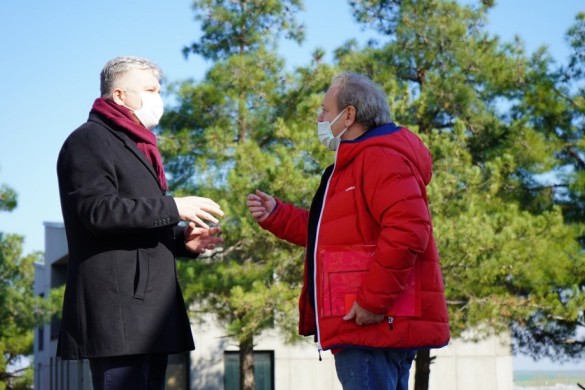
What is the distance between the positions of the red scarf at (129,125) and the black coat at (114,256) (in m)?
0.04

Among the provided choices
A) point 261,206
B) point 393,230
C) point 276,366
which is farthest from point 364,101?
point 276,366

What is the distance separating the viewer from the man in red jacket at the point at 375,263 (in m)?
3.05

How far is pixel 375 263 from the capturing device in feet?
10.0

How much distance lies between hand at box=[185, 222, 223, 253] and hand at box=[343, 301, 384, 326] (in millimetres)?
627

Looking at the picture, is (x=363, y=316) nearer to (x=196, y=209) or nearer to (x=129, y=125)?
(x=196, y=209)

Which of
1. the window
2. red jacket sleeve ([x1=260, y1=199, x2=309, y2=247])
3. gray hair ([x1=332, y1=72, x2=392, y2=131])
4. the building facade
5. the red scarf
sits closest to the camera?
the red scarf

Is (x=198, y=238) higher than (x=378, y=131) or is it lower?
lower

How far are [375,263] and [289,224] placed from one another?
776mm

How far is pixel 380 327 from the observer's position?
308cm

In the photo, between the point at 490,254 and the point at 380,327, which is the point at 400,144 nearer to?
the point at 380,327

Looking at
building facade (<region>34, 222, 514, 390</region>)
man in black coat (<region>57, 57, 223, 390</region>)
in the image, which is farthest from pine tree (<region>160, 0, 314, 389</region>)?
man in black coat (<region>57, 57, 223, 390</region>)

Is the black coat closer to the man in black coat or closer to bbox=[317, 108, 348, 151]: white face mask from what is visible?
the man in black coat

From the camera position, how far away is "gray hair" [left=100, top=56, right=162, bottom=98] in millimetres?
3273

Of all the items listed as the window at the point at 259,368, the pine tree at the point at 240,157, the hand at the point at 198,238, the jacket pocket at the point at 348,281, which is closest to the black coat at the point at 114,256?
the hand at the point at 198,238
